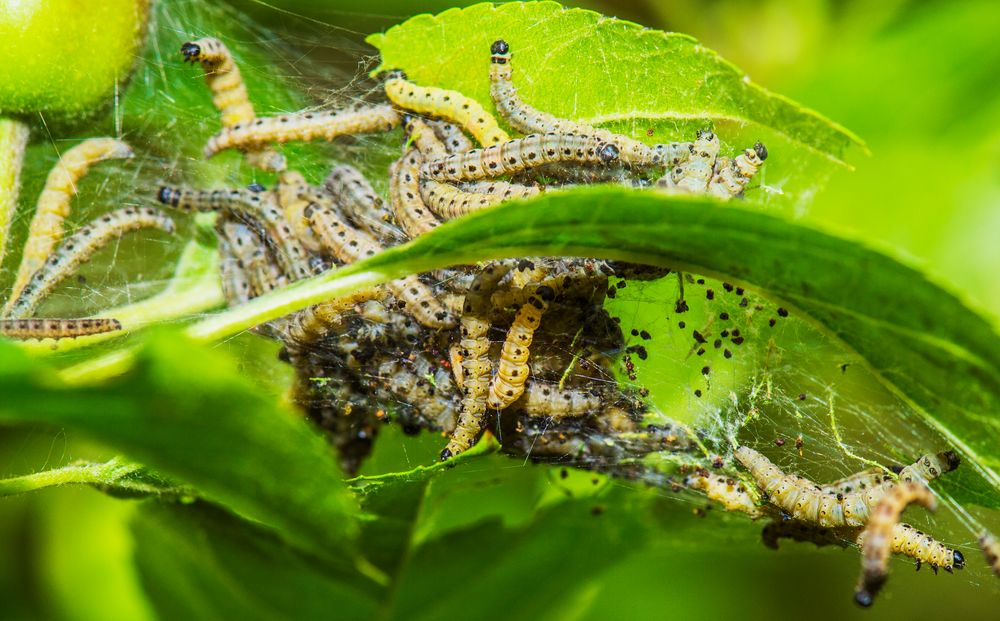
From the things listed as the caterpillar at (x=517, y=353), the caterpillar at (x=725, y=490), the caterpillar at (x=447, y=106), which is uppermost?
the caterpillar at (x=447, y=106)

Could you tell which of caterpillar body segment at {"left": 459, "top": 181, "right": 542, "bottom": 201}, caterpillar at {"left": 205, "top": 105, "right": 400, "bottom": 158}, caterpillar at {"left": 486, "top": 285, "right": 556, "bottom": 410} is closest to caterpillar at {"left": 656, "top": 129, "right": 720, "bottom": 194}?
caterpillar body segment at {"left": 459, "top": 181, "right": 542, "bottom": 201}

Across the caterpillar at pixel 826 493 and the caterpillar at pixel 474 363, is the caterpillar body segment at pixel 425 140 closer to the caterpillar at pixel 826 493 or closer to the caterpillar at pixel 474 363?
the caterpillar at pixel 474 363

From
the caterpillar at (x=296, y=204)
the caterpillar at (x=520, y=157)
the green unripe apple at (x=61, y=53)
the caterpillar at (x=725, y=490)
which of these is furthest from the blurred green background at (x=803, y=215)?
the green unripe apple at (x=61, y=53)

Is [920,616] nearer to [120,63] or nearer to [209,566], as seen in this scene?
[209,566]

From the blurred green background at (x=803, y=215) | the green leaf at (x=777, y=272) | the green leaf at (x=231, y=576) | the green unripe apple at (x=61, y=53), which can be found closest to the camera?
the green leaf at (x=777, y=272)

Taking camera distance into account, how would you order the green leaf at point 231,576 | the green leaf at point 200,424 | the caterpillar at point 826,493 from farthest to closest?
the caterpillar at point 826,493
the green leaf at point 231,576
the green leaf at point 200,424

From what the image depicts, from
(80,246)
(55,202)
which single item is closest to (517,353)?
(80,246)

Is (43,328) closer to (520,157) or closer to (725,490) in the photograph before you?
(520,157)
